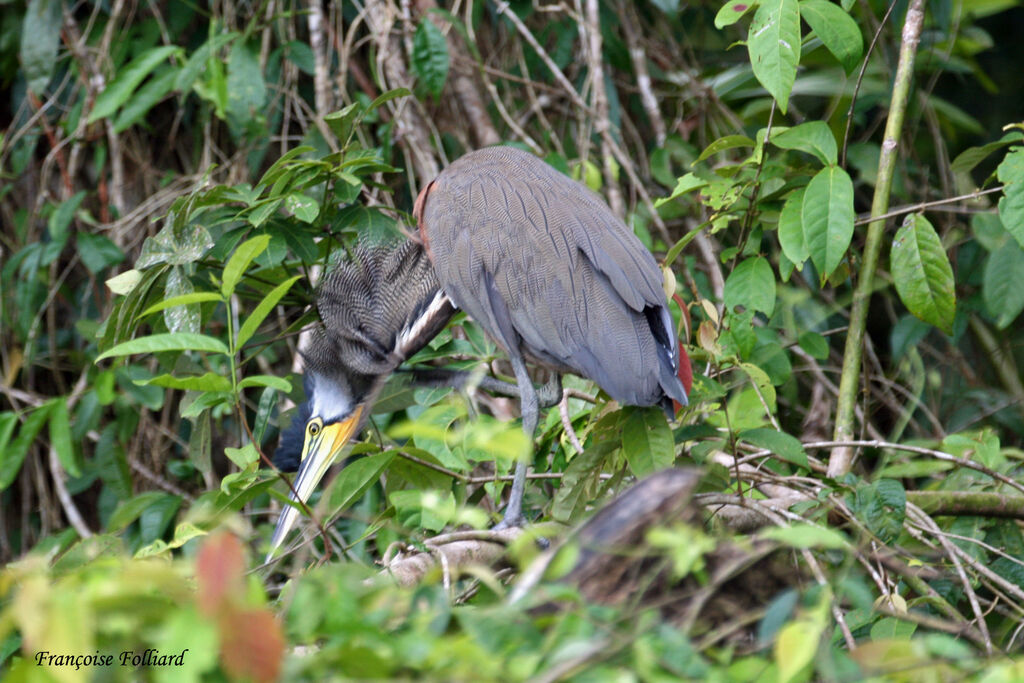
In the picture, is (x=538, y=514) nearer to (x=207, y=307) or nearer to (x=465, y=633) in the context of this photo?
(x=207, y=307)

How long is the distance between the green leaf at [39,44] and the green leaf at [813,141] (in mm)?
2373

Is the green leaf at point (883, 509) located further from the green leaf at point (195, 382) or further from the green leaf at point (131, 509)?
the green leaf at point (131, 509)

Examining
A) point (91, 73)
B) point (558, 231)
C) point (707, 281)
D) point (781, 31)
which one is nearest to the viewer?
point (781, 31)

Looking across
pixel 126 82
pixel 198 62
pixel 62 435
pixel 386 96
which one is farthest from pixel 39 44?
pixel 386 96

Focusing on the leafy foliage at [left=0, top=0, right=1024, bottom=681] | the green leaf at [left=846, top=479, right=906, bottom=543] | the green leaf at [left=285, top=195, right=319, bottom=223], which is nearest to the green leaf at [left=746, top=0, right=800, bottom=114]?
the leafy foliage at [left=0, top=0, right=1024, bottom=681]

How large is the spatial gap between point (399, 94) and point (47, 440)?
2.04 metres

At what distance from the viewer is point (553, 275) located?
1.99 metres

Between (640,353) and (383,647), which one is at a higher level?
(383,647)

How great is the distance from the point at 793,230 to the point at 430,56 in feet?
4.17

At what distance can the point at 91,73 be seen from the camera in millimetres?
3312

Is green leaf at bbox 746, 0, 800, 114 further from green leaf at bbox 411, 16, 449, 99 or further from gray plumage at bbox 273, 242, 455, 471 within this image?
green leaf at bbox 411, 16, 449, 99

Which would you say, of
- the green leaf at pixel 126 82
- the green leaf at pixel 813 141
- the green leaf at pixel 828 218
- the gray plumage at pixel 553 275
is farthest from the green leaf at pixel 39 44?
the green leaf at pixel 828 218

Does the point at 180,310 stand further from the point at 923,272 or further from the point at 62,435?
the point at 923,272

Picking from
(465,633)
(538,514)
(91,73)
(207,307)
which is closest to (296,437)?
(207,307)
